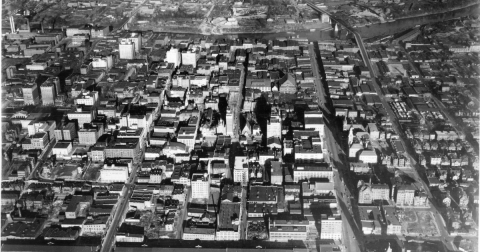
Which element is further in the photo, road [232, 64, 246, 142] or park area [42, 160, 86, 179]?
road [232, 64, 246, 142]

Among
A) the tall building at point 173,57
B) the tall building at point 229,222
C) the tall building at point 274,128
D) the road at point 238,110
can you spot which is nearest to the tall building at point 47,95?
the tall building at point 173,57

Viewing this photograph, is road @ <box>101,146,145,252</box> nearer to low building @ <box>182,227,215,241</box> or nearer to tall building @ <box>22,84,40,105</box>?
low building @ <box>182,227,215,241</box>

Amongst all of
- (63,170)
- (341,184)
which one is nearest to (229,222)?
(341,184)

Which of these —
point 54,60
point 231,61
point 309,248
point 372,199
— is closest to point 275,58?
point 231,61

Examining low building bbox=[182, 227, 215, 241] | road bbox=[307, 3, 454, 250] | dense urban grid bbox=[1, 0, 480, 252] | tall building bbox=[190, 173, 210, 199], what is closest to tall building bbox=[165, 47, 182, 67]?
dense urban grid bbox=[1, 0, 480, 252]

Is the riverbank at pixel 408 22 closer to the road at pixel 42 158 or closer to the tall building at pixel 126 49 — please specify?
the tall building at pixel 126 49

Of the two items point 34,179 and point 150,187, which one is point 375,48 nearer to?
point 150,187
